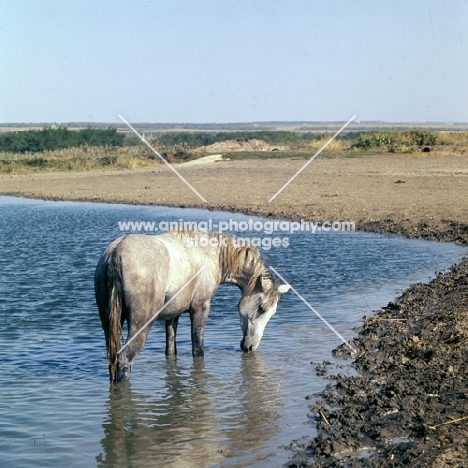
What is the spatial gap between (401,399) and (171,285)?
92.2 inches

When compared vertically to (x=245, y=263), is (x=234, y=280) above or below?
below

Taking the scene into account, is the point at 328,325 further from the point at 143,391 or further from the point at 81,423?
the point at 81,423

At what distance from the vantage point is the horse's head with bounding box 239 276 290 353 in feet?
26.9

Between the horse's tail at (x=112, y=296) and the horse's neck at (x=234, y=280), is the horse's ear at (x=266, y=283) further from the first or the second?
the horse's tail at (x=112, y=296)

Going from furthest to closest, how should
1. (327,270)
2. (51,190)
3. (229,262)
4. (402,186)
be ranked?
(51,190) → (402,186) → (327,270) → (229,262)

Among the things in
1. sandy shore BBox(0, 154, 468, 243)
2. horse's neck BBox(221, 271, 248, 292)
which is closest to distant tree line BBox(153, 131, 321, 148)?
sandy shore BBox(0, 154, 468, 243)

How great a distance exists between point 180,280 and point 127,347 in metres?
0.87

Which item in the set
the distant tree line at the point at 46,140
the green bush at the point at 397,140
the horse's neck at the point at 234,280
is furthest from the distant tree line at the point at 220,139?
the horse's neck at the point at 234,280

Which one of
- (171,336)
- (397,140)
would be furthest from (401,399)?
(397,140)

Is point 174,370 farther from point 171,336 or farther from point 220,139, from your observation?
point 220,139

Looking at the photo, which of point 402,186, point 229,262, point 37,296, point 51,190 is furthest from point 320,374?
point 51,190

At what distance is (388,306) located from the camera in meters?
9.88

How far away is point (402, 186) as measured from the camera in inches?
888

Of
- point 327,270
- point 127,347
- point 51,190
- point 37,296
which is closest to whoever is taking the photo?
point 127,347
